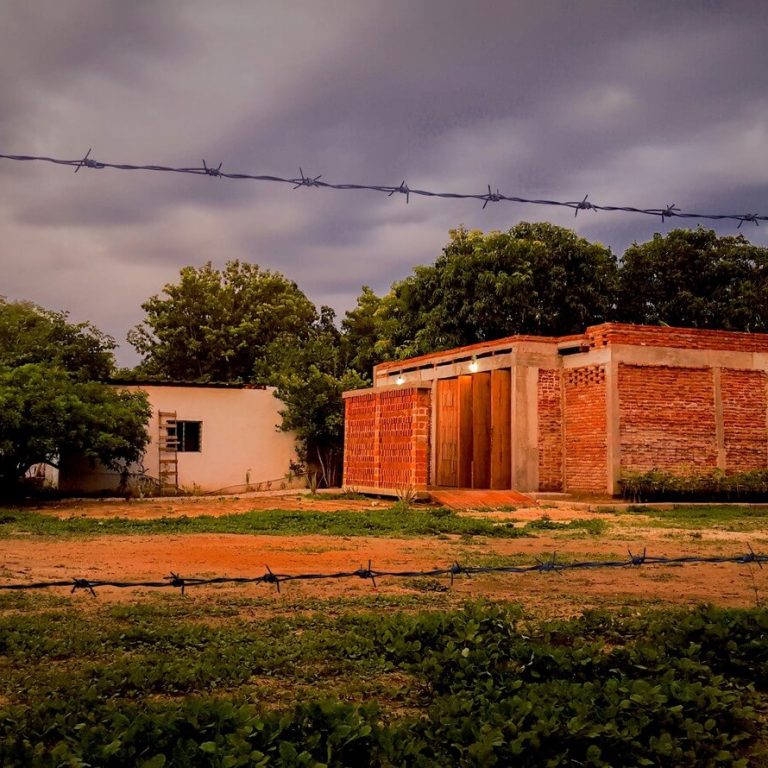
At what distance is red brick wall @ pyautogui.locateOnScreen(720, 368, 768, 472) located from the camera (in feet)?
62.0

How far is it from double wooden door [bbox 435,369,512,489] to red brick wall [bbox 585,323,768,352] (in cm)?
238

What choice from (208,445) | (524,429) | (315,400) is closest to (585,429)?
(524,429)

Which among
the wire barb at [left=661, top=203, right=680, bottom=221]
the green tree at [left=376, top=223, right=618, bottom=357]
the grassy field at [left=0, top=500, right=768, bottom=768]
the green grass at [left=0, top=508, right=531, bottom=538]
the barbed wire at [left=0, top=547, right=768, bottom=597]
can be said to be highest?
the green tree at [left=376, top=223, right=618, bottom=357]

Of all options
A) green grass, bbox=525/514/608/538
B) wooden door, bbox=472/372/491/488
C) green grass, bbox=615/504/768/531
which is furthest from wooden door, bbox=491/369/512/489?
green grass, bbox=525/514/608/538

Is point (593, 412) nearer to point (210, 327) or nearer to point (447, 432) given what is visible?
point (447, 432)

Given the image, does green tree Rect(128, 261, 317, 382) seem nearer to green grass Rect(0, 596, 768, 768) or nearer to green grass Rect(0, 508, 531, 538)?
green grass Rect(0, 508, 531, 538)

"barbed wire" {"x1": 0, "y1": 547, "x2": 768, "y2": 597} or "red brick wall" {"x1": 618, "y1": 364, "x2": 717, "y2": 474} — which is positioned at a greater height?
"red brick wall" {"x1": 618, "y1": 364, "x2": 717, "y2": 474}

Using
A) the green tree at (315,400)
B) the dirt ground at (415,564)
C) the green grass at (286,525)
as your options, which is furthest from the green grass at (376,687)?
the green tree at (315,400)

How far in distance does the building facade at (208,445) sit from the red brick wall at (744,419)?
12.7 m

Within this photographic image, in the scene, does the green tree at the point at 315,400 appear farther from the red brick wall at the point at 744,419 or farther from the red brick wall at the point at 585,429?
the red brick wall at the point at 744,419

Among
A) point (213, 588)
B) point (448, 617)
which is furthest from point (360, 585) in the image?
point (448, 617)

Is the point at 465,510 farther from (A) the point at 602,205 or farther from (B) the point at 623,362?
(A) the point at 602,205

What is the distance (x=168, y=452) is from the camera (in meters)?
24.1

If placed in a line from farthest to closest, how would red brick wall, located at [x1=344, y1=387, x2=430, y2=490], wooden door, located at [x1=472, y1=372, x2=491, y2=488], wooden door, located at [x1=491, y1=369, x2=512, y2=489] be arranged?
1. wooden door, located at [x1=472, y1=372, x2=491, y2=488]
2. wooden door, located at [x1=491, y1=369, x2=512, y2=489]
3. red brick wall, located at [x1=344, y1=387, x2=430, y2=490]
